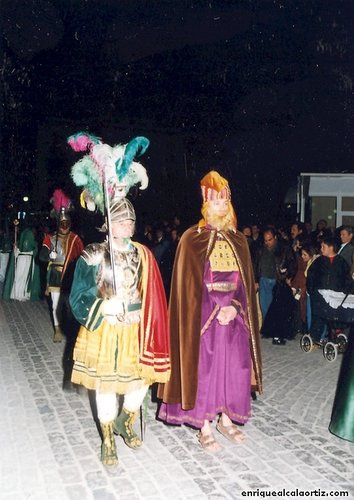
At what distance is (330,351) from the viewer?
7414 mm

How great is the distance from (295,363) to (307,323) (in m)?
1.48

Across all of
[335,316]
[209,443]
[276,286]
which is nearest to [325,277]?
[335,316]

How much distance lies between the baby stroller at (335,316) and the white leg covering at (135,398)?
13.2 feet

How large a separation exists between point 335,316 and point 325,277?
594 mm

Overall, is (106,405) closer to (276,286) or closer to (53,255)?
(53,255)

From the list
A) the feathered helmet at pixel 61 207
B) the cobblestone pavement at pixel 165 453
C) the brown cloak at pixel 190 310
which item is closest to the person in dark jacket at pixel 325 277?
the cobblestone pavement at pixel 165 453

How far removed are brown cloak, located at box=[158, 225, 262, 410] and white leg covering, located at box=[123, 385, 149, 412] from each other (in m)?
0.28

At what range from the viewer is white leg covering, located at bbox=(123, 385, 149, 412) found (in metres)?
4.20

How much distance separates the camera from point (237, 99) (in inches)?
840

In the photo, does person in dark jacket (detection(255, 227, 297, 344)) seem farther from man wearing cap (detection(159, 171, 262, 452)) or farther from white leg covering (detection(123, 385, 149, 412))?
white leg covering (detection(123, 385, 149, 412))

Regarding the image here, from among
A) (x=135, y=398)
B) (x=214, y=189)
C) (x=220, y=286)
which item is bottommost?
(x=135, y=398)

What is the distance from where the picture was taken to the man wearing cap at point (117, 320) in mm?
3896

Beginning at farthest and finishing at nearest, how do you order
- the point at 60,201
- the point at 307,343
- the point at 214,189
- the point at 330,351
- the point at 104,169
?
1. the point at 60,201
2. the point at 307,343
3. the point at 330,351
4. the point at 214,189
5. the point at 104,169

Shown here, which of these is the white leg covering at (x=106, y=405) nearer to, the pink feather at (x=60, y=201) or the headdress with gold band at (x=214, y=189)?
the headdress with gold band at (x=214, y=189)
